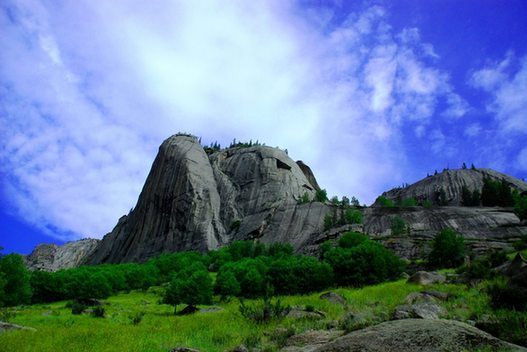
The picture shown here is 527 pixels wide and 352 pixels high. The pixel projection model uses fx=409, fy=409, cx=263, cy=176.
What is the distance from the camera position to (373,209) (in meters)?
108

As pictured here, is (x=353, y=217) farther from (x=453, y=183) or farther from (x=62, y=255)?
(x=62, y=255)

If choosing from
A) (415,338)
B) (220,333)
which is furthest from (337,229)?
(415,338)

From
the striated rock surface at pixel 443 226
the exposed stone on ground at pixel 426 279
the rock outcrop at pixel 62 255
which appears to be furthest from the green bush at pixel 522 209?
the rock outcrop at pixel 62 255

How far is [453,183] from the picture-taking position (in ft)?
438

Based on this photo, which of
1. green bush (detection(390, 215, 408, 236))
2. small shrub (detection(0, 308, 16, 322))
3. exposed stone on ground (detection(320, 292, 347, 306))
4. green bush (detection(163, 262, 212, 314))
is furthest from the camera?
green bush (detection(390, 215, 408, 236))

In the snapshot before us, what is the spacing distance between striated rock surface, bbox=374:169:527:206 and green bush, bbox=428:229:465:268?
2835 inches

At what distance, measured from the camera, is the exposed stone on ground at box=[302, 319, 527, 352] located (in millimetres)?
7512

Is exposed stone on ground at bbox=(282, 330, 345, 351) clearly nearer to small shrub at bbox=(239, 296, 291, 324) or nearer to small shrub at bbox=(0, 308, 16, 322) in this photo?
small shrub at bbox=(239, 296, 291, 324)

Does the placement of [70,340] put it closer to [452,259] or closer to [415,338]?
[415,338]

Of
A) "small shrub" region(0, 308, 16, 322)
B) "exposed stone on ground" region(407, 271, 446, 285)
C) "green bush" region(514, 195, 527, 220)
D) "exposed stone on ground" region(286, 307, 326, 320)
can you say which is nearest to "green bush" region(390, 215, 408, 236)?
"green bush" region(514, 195, 527, 220)

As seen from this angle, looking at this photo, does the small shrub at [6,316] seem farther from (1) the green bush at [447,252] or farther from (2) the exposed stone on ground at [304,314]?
(1) the green bush at [447,252]

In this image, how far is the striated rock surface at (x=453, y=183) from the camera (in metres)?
129

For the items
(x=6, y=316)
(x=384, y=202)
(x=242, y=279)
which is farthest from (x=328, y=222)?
(x=6, y=316)

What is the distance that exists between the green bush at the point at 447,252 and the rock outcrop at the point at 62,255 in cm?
12592
